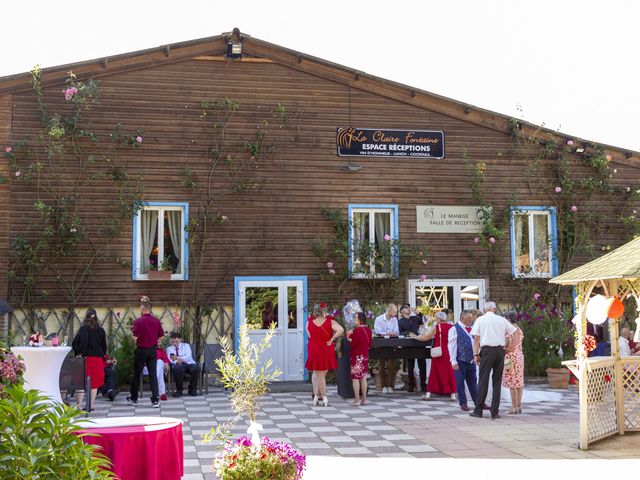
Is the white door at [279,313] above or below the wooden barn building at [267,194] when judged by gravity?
below

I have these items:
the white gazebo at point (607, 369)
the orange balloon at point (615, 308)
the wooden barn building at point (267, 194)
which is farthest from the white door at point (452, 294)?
the orange balloon at point (615, 308)

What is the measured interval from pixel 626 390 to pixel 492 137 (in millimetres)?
9195

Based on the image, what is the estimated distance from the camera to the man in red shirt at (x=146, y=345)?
42.9 feet

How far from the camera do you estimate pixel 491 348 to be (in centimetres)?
1115

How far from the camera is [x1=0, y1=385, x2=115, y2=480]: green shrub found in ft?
11.7

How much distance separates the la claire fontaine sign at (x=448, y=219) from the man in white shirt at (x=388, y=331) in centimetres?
317

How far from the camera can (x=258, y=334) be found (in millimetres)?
16625

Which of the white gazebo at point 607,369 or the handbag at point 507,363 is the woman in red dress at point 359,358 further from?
the white gazebo at point 607,369

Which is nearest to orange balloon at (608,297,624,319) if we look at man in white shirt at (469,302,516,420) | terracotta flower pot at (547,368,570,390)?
man in white shirt at (469,302,516,420)

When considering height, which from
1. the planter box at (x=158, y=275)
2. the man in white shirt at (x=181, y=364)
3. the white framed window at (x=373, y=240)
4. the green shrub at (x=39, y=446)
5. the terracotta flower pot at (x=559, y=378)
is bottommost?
the terracotta flower pot at (x=559, y=378)

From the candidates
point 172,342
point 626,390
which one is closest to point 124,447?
point 626,390

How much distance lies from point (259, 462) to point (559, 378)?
11.1m

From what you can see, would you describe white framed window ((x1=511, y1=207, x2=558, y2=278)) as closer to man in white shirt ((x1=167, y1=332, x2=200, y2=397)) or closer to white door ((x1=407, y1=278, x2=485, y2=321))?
white door ((x1=407, y1=278, x2=485, y2=321))

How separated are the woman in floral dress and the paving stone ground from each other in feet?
0.79
